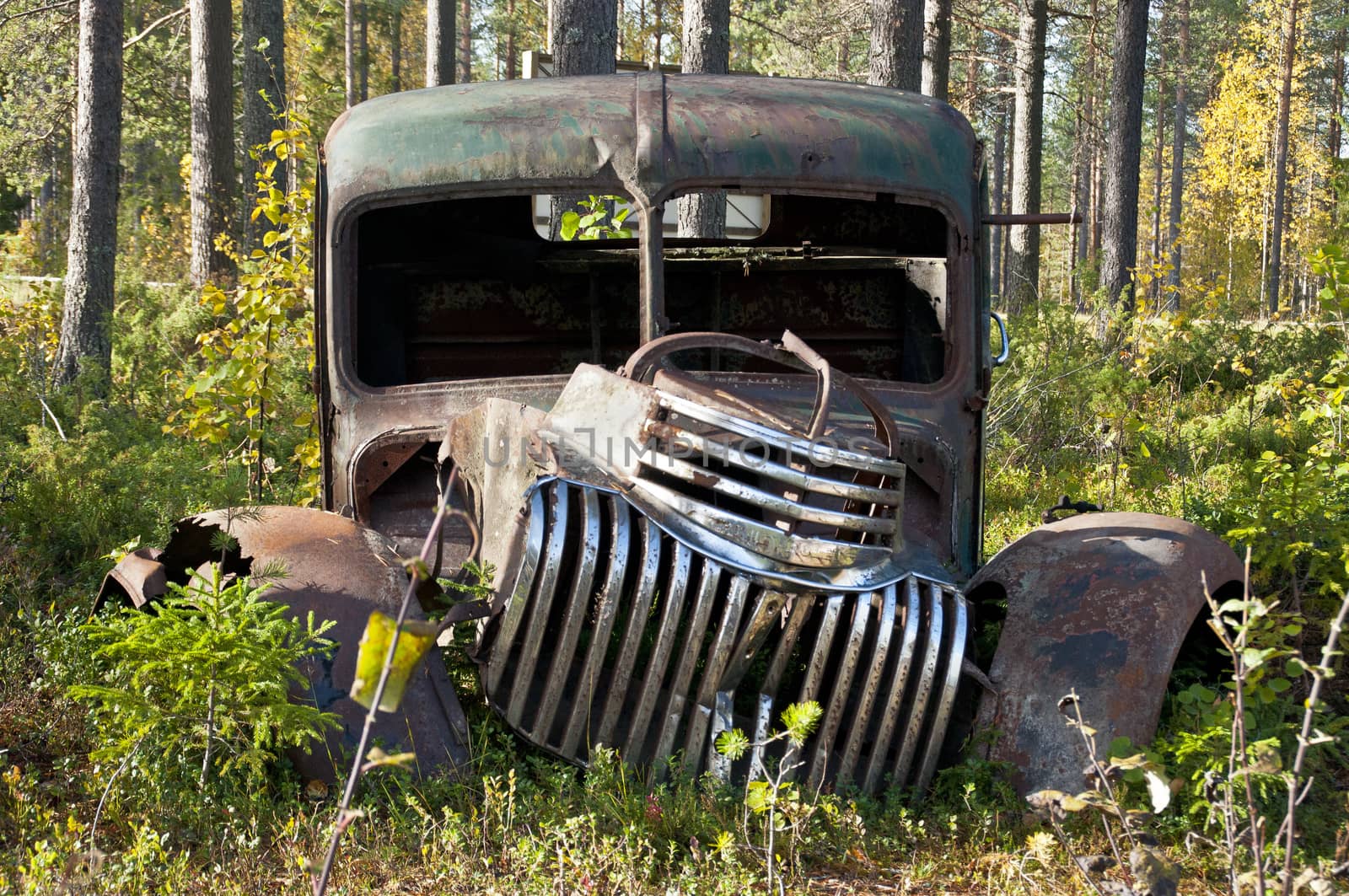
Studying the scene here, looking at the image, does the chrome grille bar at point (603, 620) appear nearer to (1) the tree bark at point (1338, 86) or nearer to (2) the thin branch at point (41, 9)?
(2) the thin branch at point (41, 9)

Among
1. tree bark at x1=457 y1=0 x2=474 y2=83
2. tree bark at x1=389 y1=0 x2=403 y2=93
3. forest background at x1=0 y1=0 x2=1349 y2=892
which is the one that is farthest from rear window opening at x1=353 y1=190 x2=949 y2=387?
tree bark at x1=457 y1=0 x2=474 y2=83

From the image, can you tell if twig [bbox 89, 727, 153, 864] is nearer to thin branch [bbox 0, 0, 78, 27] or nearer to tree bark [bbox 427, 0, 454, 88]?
thin branch [bbox 0, 0, 78, 27]

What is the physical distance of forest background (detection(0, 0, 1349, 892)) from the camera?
2.82m

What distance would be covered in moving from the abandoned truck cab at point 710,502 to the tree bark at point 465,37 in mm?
31919

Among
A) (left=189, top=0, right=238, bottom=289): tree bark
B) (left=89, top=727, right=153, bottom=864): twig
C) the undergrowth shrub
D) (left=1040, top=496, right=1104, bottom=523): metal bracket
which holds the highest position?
(left=189, top=0, right=238, bottom=289): tree bark

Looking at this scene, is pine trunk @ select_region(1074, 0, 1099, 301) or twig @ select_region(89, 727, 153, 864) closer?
twig @ select_region(89, 727, 153, 864)

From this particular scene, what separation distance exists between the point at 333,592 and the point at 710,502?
39.3 inches

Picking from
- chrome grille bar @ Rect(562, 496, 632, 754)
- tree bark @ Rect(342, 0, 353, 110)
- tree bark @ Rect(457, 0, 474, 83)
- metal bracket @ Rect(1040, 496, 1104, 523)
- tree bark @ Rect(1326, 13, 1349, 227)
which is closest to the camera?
chrome grille bar @ Rect(562, 496, 632, 754)

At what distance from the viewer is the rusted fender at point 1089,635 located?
3.05m

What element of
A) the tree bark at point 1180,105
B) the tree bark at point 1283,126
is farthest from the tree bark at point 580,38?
the tree bark at point 1180,105

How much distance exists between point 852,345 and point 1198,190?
42019 mm

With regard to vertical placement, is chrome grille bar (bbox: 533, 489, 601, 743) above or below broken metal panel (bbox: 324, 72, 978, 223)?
below

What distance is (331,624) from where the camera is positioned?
2.95m

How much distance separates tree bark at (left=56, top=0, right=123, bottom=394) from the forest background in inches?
0.9
